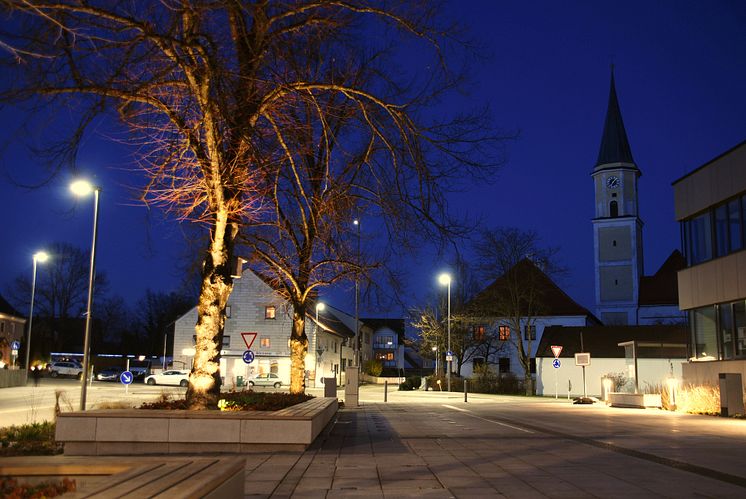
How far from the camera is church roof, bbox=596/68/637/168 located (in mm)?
89863

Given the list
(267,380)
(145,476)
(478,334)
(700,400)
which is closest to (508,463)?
(145,476)

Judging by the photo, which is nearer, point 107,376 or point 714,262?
point 714,262

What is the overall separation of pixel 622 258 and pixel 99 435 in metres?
81.4

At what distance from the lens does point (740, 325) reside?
2627cm

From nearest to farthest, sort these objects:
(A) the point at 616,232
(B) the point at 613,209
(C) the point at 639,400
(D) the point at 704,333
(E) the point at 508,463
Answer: (E) the point at 508,463, (C) the point at 639,400, (D) the point at 704,333, (A) the point at 616,232, (B) the point at 613,209

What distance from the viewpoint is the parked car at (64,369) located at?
7331 centimetres

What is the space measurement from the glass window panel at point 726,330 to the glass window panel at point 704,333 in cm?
66

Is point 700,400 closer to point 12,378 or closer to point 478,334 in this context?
point 12,378

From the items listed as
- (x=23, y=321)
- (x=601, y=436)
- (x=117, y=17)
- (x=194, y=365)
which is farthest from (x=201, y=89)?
(x=23, y=321)

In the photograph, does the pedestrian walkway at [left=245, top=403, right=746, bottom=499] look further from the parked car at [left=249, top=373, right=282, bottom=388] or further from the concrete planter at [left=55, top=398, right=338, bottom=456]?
the parked car at [left=249, top=373, right=282, bottom=388]

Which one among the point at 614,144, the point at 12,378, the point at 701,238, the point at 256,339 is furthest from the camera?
the point at 614,144

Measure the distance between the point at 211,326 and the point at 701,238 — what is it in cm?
2198

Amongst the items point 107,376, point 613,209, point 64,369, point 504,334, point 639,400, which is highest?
point 613,209

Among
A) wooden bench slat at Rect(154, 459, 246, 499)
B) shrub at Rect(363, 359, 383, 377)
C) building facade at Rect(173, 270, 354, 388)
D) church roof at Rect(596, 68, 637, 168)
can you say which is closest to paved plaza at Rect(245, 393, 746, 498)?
wooden bench slat at Rect(154, 459, 246, 499)
